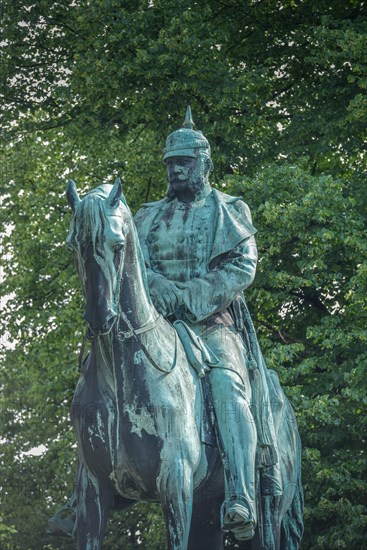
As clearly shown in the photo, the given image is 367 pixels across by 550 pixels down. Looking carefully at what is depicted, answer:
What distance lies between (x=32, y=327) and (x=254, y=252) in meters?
11.8

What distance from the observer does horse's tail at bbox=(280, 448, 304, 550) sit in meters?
11.1

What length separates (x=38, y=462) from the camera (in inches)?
1078

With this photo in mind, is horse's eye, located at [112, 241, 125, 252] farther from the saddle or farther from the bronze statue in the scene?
the saddle

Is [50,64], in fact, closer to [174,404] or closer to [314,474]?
[314,474]

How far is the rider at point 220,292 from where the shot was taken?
9.63 metres

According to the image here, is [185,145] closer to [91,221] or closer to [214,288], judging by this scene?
[214,288]

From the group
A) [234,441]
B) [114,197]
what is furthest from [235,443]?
[114,197]

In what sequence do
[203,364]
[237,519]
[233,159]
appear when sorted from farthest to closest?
[233,159] < [203,364] < [237,519]

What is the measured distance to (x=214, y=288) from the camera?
9969 mm

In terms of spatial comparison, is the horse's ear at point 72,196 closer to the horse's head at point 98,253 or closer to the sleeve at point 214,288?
the horse's head at point 98,253

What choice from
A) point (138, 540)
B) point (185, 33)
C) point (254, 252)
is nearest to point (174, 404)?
point (254, 252)

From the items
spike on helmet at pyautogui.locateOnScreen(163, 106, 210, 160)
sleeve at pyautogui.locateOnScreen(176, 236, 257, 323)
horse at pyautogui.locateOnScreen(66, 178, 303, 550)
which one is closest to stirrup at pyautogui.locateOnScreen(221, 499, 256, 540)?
horse at pyautogui.locateOnScreen(66, 178, 303, 550)

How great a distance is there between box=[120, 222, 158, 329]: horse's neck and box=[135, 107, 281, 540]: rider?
26.3 inches

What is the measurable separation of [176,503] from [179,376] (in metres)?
0.82
